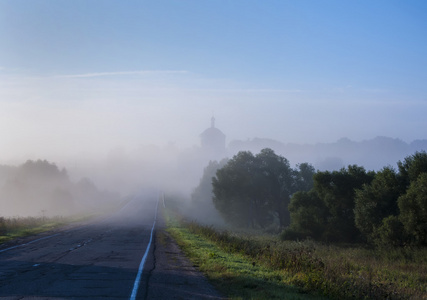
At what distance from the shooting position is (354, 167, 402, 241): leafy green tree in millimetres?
30703

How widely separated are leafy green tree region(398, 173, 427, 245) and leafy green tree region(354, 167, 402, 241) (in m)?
3.18

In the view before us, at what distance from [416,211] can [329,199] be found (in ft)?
40.8

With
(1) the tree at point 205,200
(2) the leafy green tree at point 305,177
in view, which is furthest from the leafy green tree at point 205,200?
(2) the leafy green tree at point 305,177

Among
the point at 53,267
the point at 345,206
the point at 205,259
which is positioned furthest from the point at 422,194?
the point at 53,267

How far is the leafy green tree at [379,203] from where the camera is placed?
30.7m

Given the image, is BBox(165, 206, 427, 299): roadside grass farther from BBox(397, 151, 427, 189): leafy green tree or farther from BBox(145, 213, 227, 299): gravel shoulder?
BBox(397, 151, 427, 189): leafy green tree

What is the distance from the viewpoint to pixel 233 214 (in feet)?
213

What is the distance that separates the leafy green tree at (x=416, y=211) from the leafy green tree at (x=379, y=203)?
3179 millimetres

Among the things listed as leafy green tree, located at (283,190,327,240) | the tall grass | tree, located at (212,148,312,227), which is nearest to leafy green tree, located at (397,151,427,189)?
the tall grass

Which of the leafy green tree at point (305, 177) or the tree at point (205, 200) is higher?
the leafy green tree at point (305, 177)

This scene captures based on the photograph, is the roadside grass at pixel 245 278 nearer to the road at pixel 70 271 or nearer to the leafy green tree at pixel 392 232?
the road at pixel 70 271

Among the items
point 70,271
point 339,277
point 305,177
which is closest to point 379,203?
point 339,277

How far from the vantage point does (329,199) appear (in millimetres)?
38656

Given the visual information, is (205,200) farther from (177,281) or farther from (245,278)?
(177,281)
